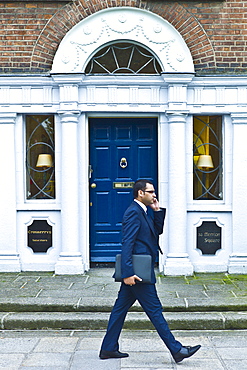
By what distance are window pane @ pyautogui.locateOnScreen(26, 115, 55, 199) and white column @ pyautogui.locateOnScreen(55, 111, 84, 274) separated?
37cm

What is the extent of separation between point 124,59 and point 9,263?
12.7ft

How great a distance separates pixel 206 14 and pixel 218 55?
2.26 ft

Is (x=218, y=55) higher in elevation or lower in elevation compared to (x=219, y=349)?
higher

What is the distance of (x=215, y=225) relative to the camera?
8578 mm

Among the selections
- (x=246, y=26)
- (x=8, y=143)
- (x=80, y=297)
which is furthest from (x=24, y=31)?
(x=80, y=297)

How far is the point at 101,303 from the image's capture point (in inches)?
265

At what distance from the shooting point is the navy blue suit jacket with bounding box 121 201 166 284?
16.5 ft

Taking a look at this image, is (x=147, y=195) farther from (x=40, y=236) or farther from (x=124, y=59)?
(x=124, y=59)

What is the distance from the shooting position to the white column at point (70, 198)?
27.4ft

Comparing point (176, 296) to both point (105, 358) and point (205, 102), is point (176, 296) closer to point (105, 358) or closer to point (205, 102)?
point (105, 358)

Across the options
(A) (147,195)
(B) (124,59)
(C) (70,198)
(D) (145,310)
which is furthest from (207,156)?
(D) (145,310)

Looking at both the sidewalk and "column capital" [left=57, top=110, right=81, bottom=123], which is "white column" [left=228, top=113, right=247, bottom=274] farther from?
"column capital" [left=57, top=110, right=81, bottom=123]

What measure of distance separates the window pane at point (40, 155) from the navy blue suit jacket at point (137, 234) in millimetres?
3738

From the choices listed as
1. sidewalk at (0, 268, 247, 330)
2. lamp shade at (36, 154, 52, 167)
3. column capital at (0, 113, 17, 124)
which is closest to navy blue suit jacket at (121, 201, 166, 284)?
sidewalk at (0, 268, 247, 330)
